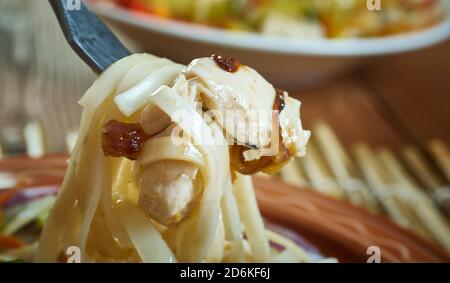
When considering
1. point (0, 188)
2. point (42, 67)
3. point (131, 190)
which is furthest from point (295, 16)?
point (131, 190)

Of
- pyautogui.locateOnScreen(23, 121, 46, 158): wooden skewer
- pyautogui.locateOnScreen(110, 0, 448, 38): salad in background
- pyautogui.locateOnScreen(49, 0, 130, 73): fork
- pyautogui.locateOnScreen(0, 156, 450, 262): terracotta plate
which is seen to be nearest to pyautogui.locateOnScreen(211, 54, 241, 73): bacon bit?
pyautogui.locateOnScreen(49, 0, 130, 73): fork

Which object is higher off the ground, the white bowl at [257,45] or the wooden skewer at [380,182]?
the white bowl at [257,45]

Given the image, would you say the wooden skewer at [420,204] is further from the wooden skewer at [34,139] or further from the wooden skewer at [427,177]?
the wooden skewer at [34,139]

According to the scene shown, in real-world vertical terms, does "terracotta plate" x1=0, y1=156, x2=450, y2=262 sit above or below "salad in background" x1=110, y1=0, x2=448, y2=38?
below

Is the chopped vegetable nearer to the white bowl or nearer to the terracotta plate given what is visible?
the terracotta plate

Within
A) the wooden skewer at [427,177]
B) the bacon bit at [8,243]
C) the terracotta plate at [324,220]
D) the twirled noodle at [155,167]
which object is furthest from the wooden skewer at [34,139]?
the wooden skewer at [427,177]
